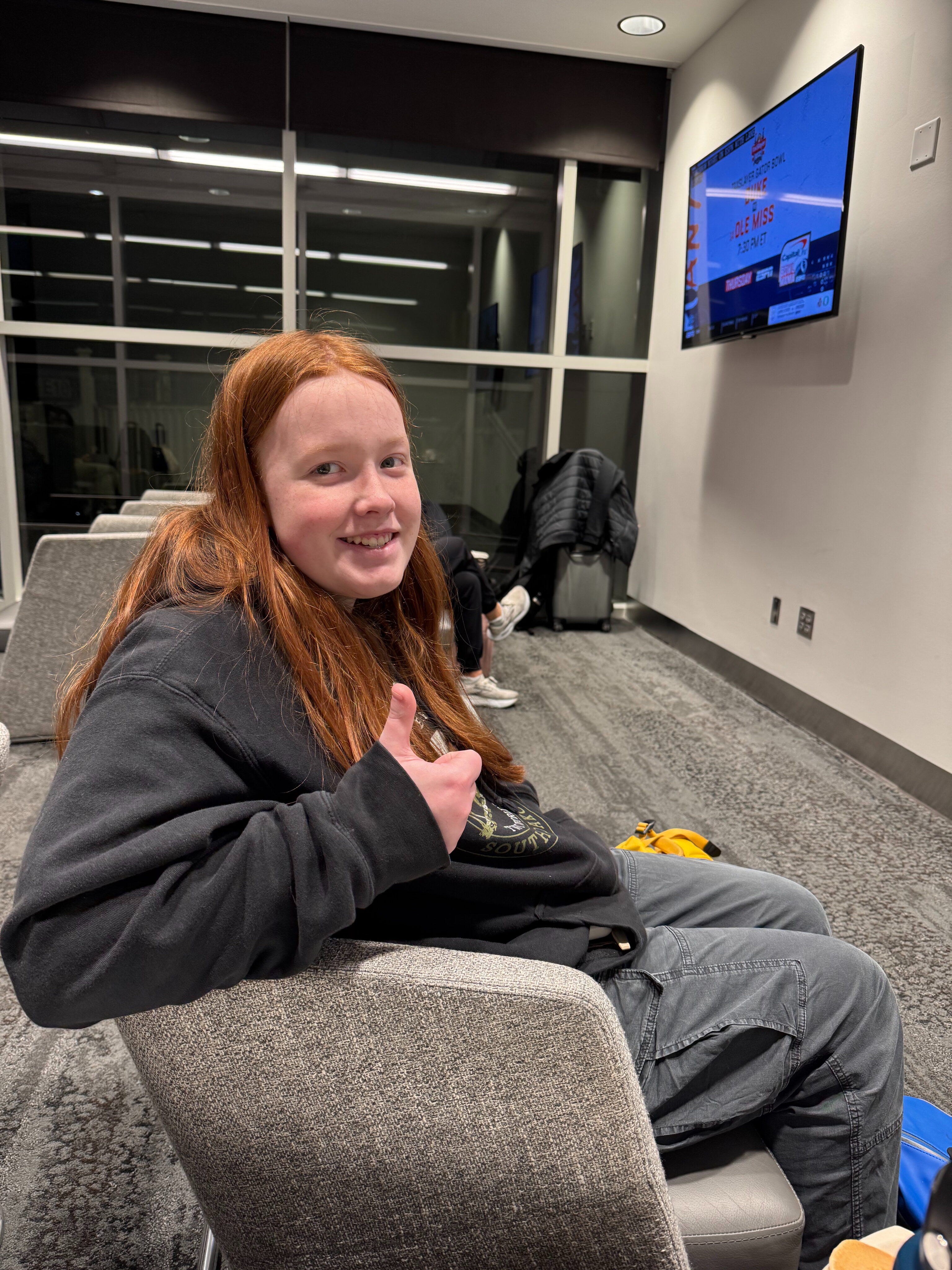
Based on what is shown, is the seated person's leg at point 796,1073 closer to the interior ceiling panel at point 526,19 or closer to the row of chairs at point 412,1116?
the row of chairs at point 412,1116

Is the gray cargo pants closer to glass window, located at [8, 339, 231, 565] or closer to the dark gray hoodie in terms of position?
the dark gray hoodie

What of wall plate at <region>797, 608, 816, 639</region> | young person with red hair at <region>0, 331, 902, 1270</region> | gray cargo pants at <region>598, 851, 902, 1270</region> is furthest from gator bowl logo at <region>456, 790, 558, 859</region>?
wall plate at <region>797, 608, 816, 639</region>

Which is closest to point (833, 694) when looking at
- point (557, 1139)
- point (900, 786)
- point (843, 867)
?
point (900, 786)

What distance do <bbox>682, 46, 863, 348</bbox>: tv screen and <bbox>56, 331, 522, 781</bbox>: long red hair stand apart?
270cm

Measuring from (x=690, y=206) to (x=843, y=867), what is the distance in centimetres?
337

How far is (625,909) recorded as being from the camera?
1015 millimetres

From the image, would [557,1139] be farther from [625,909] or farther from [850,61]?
[850,61]

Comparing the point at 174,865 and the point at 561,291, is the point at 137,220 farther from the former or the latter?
the point at 174,865

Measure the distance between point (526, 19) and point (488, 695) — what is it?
3.49m

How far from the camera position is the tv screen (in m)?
3.02

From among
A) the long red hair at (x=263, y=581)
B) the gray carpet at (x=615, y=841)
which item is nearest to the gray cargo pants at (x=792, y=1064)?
the long red hair at (x=263, y=581)

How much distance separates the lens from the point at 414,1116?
684 mm

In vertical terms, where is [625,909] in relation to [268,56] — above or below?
below

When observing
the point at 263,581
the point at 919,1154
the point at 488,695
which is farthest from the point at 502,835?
the point at 488,695
